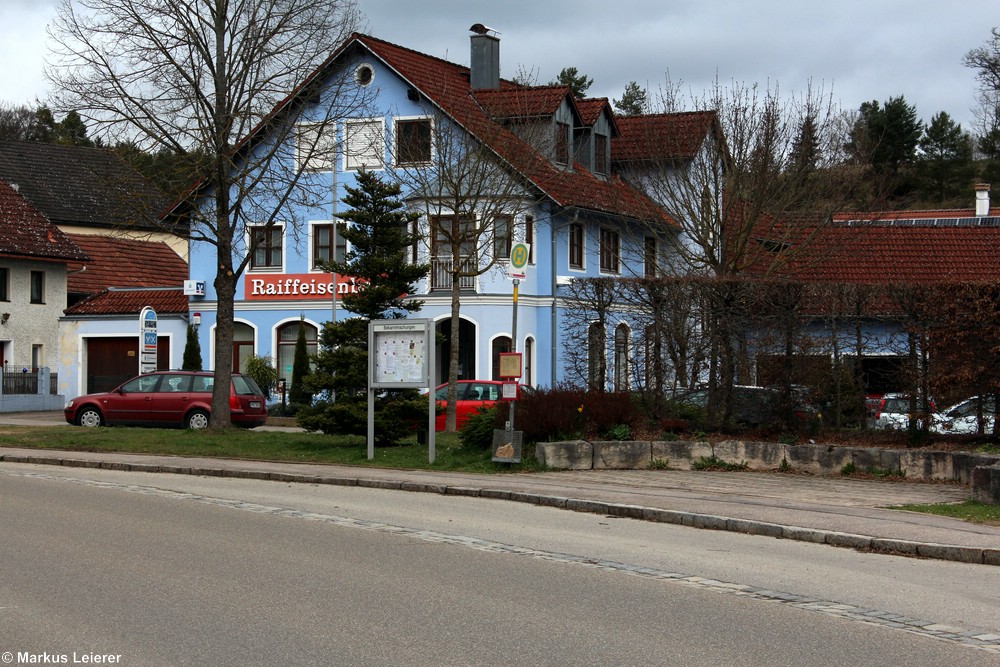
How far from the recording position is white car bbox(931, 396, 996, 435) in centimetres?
1931

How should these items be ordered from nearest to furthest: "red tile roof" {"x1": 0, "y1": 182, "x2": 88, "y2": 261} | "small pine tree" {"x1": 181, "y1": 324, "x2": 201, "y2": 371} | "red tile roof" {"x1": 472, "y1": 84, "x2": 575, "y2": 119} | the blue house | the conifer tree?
1. the conifer tree
2. the blue house
3. "red tile roof" {"x1": 472, "y1": 84, "x2": 575, "y2": 119}
4. "small pine tree" {"x1": 181, "y1": 324, "x2": 201, "y2": 371}
5. "red tile roof" {"x1": 0, "y1": 182, "x2": 88, "y2": 261}

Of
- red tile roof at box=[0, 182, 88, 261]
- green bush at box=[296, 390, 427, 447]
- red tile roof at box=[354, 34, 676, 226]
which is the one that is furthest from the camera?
red tile roof at box=[0, 182, 88, 261]

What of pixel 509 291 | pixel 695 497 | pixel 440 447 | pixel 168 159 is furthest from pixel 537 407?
pixel 509 291

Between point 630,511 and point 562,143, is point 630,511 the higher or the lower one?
the lower one

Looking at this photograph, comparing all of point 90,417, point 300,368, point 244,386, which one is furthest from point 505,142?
point 300,368

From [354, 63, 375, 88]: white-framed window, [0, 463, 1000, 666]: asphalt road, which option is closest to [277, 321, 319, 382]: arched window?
[354, 63, 375, 88]: white-framed window

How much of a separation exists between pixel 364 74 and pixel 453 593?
109 feet

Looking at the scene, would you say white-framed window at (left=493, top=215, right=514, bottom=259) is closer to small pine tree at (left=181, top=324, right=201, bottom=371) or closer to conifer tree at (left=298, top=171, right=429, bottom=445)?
conifer tree at (left=298, top=171, right=429, bottom=445)

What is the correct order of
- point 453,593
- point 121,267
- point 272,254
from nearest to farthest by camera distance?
point 453,593, point 272,254, point 121,267

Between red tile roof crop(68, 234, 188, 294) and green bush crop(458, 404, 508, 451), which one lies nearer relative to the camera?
green bush crop(458, 404, 508, 451)

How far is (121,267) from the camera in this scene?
55.1 m

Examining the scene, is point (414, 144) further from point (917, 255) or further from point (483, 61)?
point (917, 255)

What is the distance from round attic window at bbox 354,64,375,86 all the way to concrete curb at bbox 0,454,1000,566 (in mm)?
20798

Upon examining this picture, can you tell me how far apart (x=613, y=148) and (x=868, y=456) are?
86.9 ft
